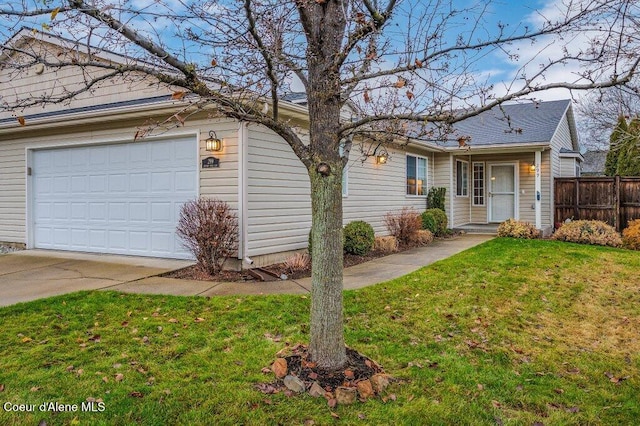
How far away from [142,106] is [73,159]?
288cm

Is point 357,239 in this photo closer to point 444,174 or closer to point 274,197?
point 274,197

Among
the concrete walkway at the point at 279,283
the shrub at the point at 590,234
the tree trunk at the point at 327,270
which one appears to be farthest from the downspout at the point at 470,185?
the tree trunk at the point at 327,270

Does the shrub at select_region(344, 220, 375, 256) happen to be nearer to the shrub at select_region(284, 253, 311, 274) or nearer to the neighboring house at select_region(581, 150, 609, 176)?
the shrub at select_region(284, 253, 311, 274)

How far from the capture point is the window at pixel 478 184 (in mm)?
15672

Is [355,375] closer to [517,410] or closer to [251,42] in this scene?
[517,410]

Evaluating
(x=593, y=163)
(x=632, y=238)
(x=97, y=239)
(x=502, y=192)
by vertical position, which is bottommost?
(x=632, y=238)

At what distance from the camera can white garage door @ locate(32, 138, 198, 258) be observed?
26.8 ft

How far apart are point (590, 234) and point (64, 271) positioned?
11696mm

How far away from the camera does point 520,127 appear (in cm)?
1468

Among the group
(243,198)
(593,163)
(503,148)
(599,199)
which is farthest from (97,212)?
(593,163)

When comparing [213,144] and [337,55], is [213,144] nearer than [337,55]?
No

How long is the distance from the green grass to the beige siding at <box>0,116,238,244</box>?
105 inches

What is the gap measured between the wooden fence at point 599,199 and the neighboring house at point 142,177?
5.05 feet

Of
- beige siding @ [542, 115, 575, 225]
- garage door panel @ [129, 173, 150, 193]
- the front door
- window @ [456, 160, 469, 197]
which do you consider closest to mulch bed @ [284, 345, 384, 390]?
garage door panel @ [129, 173, 150, 193]
